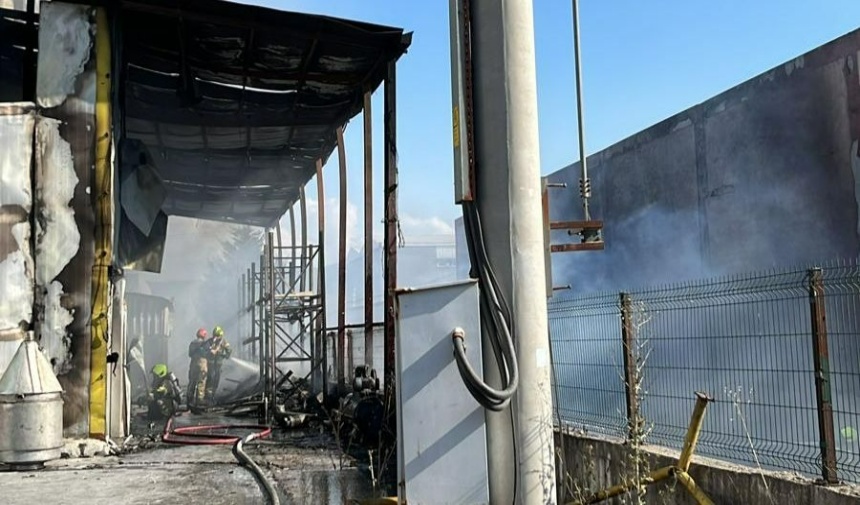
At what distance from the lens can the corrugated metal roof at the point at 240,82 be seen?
9.88 meters

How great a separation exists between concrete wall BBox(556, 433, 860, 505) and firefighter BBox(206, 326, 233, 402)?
37.7 feet

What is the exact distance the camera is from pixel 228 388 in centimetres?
1780

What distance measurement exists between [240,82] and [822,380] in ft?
33.0

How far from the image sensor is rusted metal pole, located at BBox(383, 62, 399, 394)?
9720mm

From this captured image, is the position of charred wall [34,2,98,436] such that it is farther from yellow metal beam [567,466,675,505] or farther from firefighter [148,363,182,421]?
yellow metal beam [567,466,675,505]

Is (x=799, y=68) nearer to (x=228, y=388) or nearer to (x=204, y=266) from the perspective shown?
(x=228, y=388)

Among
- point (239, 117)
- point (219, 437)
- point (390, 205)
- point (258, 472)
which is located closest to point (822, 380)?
point (258, 472)

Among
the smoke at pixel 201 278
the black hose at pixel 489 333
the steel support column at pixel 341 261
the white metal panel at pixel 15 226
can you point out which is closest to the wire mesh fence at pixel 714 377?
the black hose at pixel 489 333

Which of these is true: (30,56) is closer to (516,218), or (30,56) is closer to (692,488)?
(516,218)

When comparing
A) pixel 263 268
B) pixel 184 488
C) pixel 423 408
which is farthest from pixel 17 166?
pixel 263 268

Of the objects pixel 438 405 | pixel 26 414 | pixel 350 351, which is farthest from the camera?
pixel 350 351

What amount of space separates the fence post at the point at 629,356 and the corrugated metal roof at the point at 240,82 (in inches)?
227

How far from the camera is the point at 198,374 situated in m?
16.2

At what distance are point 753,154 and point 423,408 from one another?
13.7 metres
